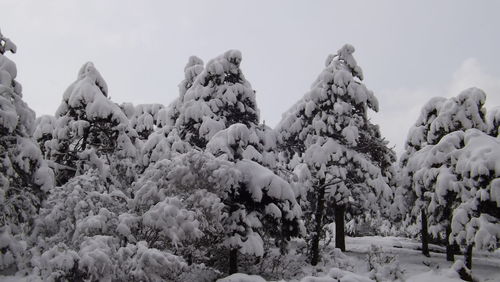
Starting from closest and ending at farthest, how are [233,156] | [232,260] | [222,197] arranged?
[222,197], [233,156], [232,260]

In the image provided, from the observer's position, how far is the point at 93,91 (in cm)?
1861

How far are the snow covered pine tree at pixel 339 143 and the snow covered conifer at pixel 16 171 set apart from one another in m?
11.7

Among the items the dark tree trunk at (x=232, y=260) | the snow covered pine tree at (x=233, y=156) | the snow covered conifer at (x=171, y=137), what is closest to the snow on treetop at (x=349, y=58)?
the snow covered pine tree at (x=233, y=156)

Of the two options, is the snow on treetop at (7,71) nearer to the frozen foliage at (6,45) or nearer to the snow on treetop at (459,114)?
the frozen foliage at (6,45)

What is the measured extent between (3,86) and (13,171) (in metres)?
2.49

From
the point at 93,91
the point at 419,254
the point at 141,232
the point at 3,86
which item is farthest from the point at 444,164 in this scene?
the point at 3,86

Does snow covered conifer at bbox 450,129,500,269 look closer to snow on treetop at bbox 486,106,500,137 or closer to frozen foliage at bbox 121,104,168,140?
snow on treetop at bbox 486,106,500,137

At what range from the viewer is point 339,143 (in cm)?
2197

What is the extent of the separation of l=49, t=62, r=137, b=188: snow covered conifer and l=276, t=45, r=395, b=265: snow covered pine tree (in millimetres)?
7786

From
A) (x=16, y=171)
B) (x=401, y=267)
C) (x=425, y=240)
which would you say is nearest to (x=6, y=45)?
(x=16, y=171)

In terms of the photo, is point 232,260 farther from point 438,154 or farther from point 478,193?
point 438,154

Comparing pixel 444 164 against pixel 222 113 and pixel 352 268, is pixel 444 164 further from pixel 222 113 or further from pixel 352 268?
pixel 222 113

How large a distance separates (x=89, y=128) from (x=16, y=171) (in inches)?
226

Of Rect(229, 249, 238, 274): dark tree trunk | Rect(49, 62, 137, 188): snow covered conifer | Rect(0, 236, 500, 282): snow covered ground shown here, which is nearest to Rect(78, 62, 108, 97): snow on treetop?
Rect(49, 62, 137, 188): snow covered conifer
